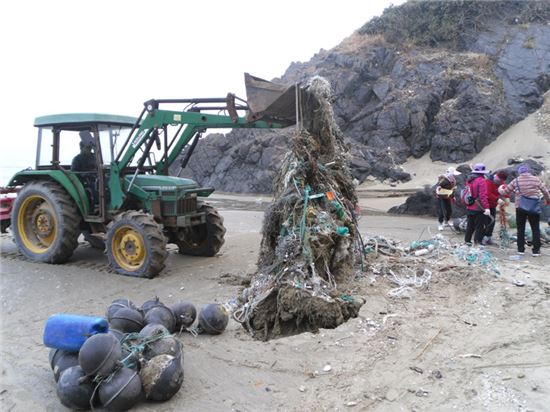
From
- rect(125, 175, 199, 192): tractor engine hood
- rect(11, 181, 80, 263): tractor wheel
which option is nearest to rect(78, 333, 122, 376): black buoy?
rect(125, 175, 199, 192): tractor engine hood

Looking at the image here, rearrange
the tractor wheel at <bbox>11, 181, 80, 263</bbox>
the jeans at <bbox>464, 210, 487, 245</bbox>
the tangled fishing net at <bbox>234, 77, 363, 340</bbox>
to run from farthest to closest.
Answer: the jeans at <bbox>464, 210, 487, 245</bbox>
the tractor wheel at <bbox>11, 181, 80, 263</bbox>
the tangled fishing net at <bbox>234, 77, 363, 340</bbox>

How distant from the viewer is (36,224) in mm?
8289

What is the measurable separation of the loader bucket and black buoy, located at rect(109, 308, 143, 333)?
3.20 meters

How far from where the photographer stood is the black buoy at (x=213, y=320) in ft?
15.6

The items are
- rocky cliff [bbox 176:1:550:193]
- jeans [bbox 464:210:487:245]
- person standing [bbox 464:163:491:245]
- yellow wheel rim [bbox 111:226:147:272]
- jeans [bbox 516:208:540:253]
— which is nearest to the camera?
yellow wheel rim [bbox 111:226:147:272]

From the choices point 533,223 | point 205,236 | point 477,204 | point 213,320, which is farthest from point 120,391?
point 533,223

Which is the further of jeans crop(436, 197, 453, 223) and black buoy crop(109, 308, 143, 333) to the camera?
jeans crop(436, 197, 453, 223)

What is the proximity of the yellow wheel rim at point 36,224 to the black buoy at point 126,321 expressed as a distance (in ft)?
14.2

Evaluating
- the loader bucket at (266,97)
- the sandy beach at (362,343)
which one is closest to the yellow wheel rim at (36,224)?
the sandy beach at (362,343)

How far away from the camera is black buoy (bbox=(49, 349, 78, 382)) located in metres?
3.65

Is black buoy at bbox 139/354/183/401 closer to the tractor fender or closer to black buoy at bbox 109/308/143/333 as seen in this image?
black buoy at bbox 109/308/143/333

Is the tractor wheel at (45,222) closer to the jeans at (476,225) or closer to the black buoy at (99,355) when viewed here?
the black buoy at (99,355)

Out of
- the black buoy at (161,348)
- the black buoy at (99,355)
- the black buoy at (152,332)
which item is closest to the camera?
the black buoy at (99,355)

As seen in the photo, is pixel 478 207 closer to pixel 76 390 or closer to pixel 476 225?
pixel 476 225
